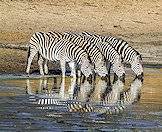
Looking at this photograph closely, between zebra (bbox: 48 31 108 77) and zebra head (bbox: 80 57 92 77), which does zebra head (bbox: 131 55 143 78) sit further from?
zebra head (bbox: 80 57 92 77)

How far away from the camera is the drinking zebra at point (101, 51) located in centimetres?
1958

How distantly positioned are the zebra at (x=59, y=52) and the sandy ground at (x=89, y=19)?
586 centimetres

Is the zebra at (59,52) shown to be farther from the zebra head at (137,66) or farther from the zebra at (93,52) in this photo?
the zebra head at (137,66)

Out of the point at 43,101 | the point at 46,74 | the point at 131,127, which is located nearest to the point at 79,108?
the point at 43,101

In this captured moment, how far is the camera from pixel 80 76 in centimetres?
1936

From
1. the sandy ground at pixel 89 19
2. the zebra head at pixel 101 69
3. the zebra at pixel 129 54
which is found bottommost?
the zebra head at pixel 101 69

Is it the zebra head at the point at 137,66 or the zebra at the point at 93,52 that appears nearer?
the zebra at the point at 93,52

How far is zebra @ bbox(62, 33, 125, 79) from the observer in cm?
1961

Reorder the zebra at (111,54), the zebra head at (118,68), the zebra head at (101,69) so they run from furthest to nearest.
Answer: the zebra at (111,54)
the zebra head at (118,68)
the zebra head at (101,69)

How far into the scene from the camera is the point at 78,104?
14.4 metres

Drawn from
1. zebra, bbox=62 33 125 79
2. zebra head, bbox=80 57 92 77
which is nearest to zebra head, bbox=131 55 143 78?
zebra, bbox=62 33 125 79

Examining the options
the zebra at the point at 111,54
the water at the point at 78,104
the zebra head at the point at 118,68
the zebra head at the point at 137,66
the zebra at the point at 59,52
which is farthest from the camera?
the zebra head at the point at 137,66

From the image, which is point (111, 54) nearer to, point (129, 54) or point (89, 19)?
point (129, 54)

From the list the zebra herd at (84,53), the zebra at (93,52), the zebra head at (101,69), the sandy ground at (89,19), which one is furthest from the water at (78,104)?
the sandy ground at (89,19)
